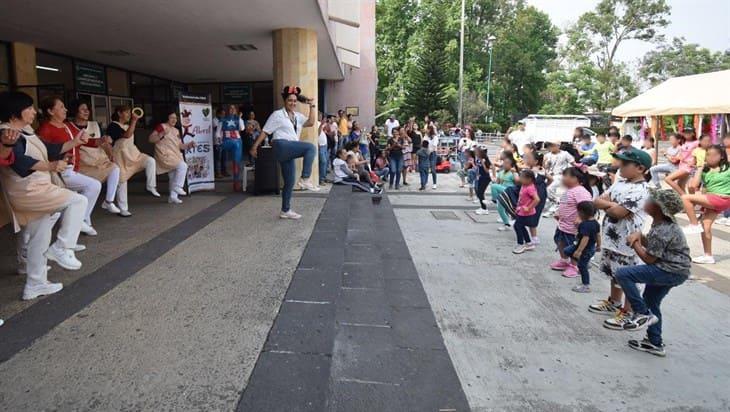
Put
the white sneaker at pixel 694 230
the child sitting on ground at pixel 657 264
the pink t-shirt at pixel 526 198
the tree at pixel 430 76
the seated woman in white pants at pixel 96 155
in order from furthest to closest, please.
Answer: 1. the tree at pixel 430 76
2. the white sneaker at pixel 694 230
3. the pink t-shirt at pixel 526 198
4. the seated woman in white pants at pixel 96 155
5. the child sitting on ground at pixel 657 264

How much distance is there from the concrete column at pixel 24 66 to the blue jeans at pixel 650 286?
11.3 meters

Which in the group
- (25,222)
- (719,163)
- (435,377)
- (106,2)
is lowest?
(435,377)

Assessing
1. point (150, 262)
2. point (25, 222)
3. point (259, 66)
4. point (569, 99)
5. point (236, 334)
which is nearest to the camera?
point (236, 334)

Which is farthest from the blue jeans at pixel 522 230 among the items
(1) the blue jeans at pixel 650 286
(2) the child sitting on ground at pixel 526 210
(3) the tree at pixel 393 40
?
(3) the tree at pixel 393 40

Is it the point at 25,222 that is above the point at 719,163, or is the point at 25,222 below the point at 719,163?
below

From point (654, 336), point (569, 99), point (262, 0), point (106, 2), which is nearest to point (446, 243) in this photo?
point (654, 336)

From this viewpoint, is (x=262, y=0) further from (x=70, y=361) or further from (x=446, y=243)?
(x=70, y=361)

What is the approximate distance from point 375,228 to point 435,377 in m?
4.20

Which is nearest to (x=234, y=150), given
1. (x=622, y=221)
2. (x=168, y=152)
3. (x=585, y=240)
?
(x=168, y=152)

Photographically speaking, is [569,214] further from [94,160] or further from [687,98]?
[687,98]

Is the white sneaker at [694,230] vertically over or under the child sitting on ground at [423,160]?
under

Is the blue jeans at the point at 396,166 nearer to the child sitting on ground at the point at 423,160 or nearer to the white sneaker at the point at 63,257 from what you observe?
the child sitting on ground at the point at 423,160

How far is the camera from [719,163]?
6281mm

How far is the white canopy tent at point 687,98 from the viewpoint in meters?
12.8
